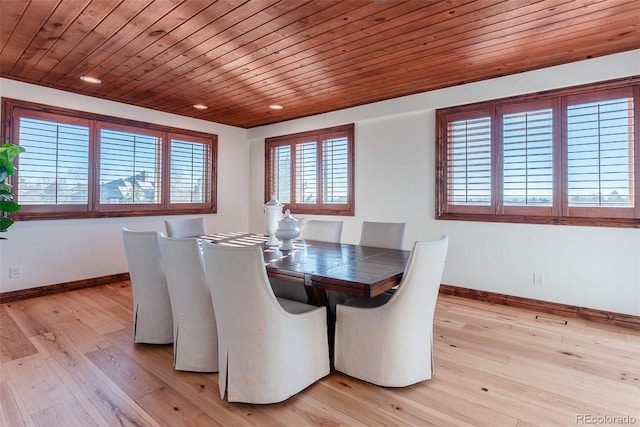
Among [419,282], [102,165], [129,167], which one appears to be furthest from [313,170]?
[419,282]

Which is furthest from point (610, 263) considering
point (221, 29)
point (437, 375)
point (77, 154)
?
point (77, 154)

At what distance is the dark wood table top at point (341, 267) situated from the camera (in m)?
1.91

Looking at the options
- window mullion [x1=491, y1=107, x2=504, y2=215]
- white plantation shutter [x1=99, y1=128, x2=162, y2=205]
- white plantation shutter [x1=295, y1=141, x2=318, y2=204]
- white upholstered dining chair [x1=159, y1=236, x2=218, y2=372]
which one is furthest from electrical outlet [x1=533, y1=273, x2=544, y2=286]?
white plantation shutter [x1=99, y1=128, x2=162, y2=205]

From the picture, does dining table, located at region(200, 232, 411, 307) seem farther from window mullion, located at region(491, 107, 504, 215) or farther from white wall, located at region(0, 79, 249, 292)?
white wall, located at region(0, 79, 249, 292)

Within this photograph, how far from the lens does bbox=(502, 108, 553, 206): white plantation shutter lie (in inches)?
136

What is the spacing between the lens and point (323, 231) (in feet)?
12.0

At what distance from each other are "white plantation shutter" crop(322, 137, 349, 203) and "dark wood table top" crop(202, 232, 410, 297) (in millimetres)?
2049

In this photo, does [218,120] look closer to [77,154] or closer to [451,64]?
[77,154]

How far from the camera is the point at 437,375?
2.23 metres

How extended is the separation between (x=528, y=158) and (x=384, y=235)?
5.73 feet

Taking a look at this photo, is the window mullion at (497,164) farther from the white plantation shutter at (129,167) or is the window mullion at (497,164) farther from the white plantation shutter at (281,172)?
the white plantation shutter at (129,167)

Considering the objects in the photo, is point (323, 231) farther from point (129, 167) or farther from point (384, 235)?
point (129, 167)

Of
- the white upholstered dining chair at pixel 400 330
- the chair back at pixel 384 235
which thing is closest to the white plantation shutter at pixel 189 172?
the chair back at pixel 384 235

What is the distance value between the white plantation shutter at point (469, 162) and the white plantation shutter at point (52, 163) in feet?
14.7
